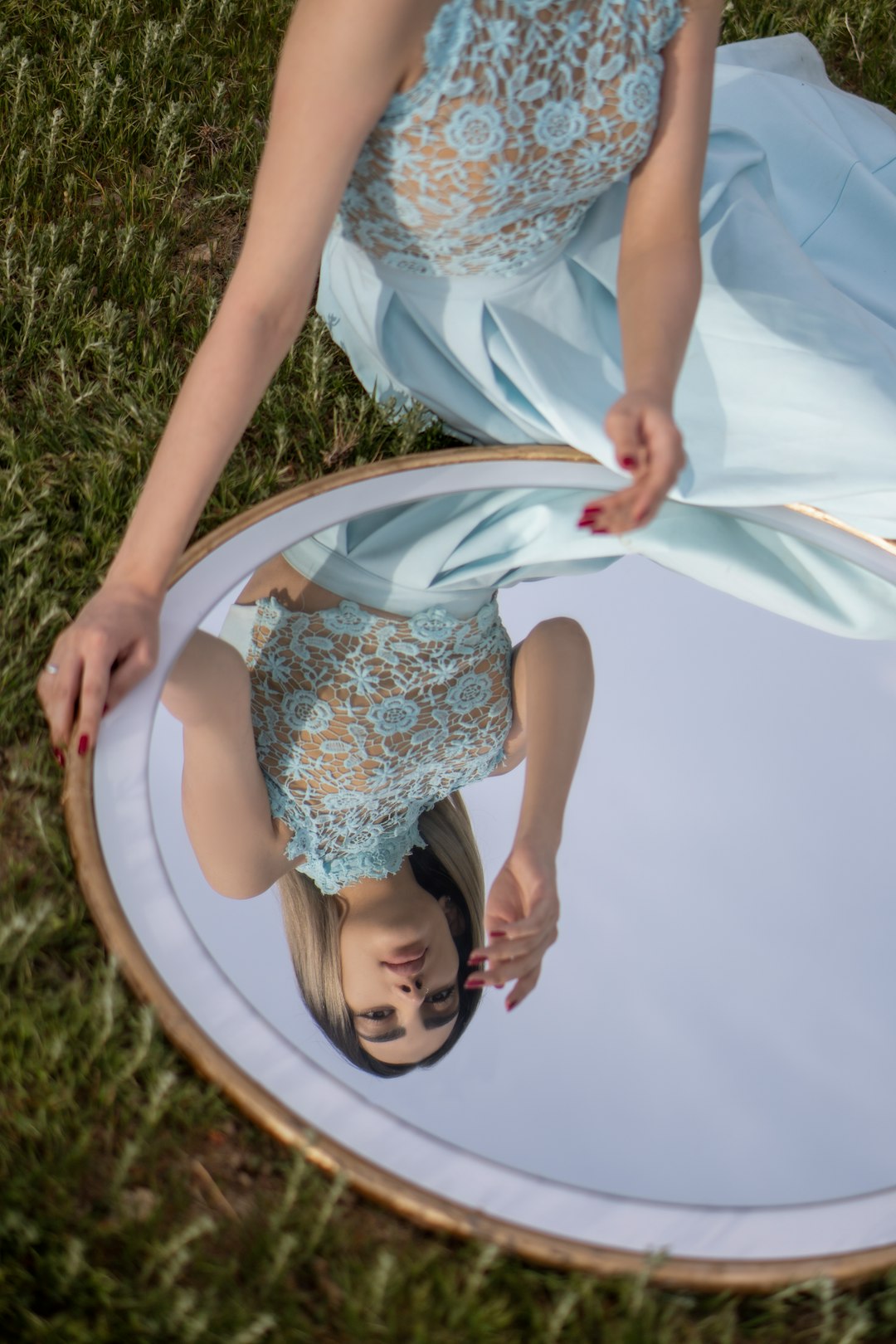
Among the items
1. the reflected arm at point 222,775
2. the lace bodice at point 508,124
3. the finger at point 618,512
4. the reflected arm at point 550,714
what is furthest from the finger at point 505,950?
the lace bodice at point 508,124

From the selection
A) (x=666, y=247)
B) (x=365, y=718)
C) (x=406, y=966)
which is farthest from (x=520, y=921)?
(x=666, y=247)

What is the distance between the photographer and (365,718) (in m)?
1.98

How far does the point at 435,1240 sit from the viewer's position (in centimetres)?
157

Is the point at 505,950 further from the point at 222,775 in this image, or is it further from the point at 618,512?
the point at 618,512

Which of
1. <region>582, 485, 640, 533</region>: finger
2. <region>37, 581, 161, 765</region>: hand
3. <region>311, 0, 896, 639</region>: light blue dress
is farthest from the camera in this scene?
<region>311, 0, 896, 639</region>: light blue dress

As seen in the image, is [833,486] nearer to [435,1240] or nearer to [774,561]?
[774,561]

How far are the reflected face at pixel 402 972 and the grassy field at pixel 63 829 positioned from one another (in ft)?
0.67

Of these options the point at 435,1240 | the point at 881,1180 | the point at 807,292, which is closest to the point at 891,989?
the point at 881,1180

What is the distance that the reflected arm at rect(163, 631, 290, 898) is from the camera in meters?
1.78

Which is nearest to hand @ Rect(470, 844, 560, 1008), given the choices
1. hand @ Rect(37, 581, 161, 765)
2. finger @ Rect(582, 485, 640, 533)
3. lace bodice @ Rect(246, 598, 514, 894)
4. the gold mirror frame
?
lace bodice @ Rect(246, 598, 514, 894)

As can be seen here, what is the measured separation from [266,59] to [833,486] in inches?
76.4

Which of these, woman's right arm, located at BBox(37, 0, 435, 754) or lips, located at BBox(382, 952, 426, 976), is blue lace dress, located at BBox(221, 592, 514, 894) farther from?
woman's right arm, located at BBox(37, 0, 435, 754)

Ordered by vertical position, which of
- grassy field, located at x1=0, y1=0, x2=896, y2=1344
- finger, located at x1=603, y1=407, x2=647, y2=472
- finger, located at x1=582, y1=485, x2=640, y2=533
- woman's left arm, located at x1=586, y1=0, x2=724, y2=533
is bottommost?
grassy field, located at x1=0, y1=0, x2=896, y2=1344

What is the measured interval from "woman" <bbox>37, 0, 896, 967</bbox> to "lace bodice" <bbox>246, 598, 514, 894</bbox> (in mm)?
285
